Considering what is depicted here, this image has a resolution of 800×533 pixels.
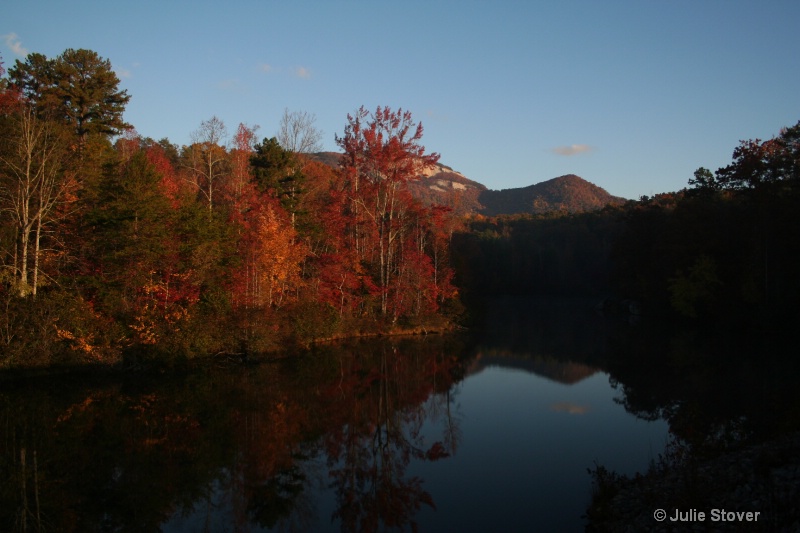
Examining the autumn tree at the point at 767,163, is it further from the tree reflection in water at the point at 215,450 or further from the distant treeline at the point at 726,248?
the tree reflection in water at the point at 215,450

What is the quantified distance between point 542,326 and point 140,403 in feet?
109

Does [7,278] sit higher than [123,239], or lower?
lower

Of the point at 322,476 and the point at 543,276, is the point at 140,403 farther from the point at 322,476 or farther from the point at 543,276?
the point at 543,276

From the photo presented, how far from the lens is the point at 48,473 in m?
10.4

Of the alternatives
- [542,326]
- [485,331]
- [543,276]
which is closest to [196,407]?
[485,331]

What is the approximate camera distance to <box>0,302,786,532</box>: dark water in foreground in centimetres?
906

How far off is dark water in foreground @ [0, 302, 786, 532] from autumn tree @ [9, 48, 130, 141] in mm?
17916

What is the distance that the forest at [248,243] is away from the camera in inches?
807

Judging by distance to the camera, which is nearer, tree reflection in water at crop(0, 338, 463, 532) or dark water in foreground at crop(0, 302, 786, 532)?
tree reflection in water at crop(0, 338, 463, 532)

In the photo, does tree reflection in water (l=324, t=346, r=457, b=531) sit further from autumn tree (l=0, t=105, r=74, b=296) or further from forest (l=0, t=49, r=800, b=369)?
autumn tree (l=0, t=105, r=74, b=296)

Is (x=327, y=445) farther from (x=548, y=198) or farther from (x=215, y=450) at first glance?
(x=548, y=198)

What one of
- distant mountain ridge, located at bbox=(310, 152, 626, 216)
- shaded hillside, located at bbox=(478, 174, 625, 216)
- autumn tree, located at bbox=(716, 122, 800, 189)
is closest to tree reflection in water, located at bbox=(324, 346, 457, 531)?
autumn tree, located at bbox=(716, 122, 800, 189)

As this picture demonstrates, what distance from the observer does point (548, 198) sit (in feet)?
534

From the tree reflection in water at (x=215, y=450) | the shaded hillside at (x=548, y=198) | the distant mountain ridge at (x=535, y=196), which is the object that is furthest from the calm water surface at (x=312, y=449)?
the shaded hillside at (x=548, y=198)
